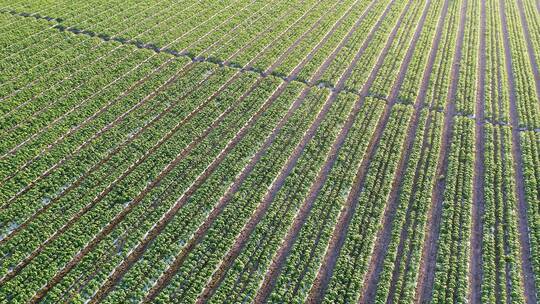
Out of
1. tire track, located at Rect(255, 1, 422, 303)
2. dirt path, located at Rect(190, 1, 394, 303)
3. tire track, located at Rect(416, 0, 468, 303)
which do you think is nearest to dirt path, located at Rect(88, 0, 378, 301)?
dirt path, located at Rect(190, 1, 394, 303)

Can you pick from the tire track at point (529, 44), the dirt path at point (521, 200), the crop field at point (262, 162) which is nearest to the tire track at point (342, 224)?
the crop field at point (262, 162)

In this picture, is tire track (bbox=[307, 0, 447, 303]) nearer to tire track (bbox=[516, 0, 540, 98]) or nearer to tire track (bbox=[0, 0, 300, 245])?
tire track (bbox=[0, 0, 300, 245])

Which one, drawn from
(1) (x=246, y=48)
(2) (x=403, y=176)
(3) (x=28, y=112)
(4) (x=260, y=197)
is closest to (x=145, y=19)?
(1) (x=246, y=48)

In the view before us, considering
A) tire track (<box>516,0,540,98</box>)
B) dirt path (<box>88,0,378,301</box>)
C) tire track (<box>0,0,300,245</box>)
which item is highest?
tire track (<box>516,0,540,98</box>)

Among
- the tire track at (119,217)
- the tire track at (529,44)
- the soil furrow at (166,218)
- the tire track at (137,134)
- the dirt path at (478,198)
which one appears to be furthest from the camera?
the tire track at (529,44)

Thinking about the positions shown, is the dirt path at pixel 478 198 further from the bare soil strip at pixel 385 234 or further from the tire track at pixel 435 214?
the bare soil strip at pixel 385 234

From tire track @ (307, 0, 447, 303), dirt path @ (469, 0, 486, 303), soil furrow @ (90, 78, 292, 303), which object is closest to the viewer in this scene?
soil furrow @ (90, 78, 292, 303)

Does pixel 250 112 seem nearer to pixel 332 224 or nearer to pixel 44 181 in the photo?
pixel 332 224

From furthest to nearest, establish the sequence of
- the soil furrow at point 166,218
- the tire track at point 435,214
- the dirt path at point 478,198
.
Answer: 1. the dirt path at point 478,198
2. the tire track at point 435,214
3. the soil furrow at point 166,218
